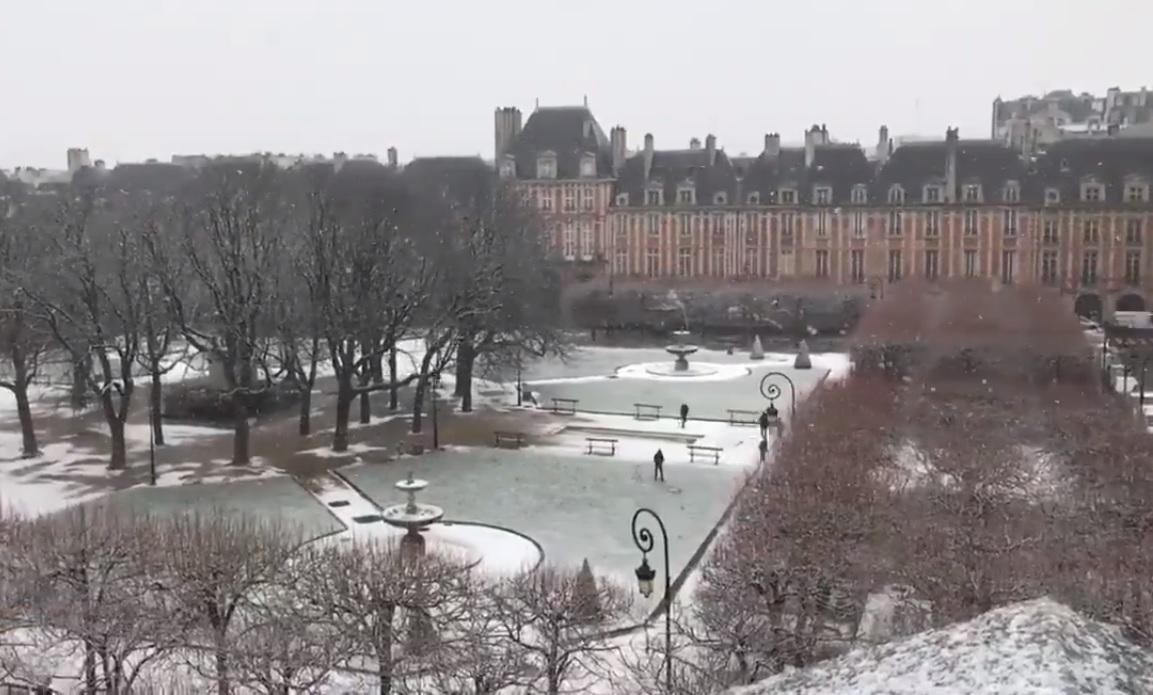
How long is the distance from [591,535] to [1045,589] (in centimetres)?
1048

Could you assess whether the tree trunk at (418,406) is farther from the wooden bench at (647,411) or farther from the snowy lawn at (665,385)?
the wooden bench at (647,411)

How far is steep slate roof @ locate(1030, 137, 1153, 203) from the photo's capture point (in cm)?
6150

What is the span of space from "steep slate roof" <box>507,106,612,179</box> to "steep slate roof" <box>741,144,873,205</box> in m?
9.95

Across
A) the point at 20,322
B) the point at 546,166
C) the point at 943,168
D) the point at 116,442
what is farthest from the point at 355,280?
the point at 943,168

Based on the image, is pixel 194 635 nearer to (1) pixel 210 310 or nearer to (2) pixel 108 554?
(2) pixel 108 554

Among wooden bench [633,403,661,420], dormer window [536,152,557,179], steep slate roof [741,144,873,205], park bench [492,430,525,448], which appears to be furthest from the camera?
dormer window [536,152,557,179]

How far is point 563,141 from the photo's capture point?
243 ft

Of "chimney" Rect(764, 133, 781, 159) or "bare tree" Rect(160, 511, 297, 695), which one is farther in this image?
"chimney" Rect(764, 133, 781, 159)

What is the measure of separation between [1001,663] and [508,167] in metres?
68.0

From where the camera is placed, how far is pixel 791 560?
16.6 m

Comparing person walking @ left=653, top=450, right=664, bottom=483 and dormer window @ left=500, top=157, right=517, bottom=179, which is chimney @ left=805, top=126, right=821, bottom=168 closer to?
dormer window @ left=500, top=157, right=517, bottom=179

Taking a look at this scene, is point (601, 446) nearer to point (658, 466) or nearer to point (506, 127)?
point (658, 466)

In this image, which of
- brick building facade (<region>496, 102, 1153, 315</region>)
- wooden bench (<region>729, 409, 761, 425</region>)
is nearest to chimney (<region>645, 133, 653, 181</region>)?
brick building facade (<region>496, 102, 1153, 315</region>)

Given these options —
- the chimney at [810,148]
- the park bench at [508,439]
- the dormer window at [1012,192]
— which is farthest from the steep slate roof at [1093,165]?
the park bench at [508,439]
